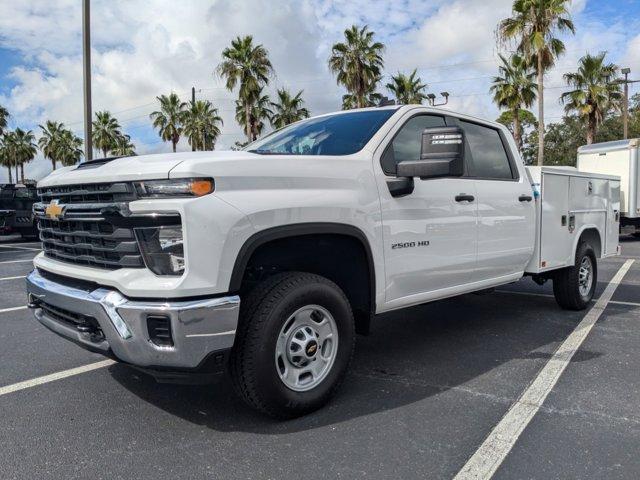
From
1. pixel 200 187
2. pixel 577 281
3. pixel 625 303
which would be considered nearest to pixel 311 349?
pixel 200 187

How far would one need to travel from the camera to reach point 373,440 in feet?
9.87

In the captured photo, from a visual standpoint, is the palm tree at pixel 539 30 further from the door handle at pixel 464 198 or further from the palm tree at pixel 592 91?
the door handle at pixel 464 198

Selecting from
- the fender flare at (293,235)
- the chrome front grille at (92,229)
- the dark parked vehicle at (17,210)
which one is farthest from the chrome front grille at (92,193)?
the dark parked vehicle at (17,210)

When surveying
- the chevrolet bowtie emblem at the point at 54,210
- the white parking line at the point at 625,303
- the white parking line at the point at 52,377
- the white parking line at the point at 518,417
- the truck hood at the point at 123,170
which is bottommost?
the white parking line at the point at 625,303

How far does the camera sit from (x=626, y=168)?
14695 millimetres

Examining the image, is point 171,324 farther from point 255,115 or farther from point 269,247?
point 255,115

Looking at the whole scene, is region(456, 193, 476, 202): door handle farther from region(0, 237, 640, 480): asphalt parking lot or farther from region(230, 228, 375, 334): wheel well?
region(0, 237, 640, 480): asphalt parking lot

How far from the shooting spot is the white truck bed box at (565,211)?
530cm

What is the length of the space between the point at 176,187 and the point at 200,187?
121 millimetres

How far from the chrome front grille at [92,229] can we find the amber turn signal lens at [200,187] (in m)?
0.34

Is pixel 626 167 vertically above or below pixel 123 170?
above

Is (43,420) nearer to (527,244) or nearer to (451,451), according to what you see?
(451,451)

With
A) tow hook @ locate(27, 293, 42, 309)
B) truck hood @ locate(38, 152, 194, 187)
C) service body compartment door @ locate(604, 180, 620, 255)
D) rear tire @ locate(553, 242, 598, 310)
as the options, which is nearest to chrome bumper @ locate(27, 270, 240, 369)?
truck hood @ locate(38, 152, 194, 187)

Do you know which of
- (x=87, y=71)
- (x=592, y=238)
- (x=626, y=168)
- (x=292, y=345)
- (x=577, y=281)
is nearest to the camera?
(x=292, y=345)
